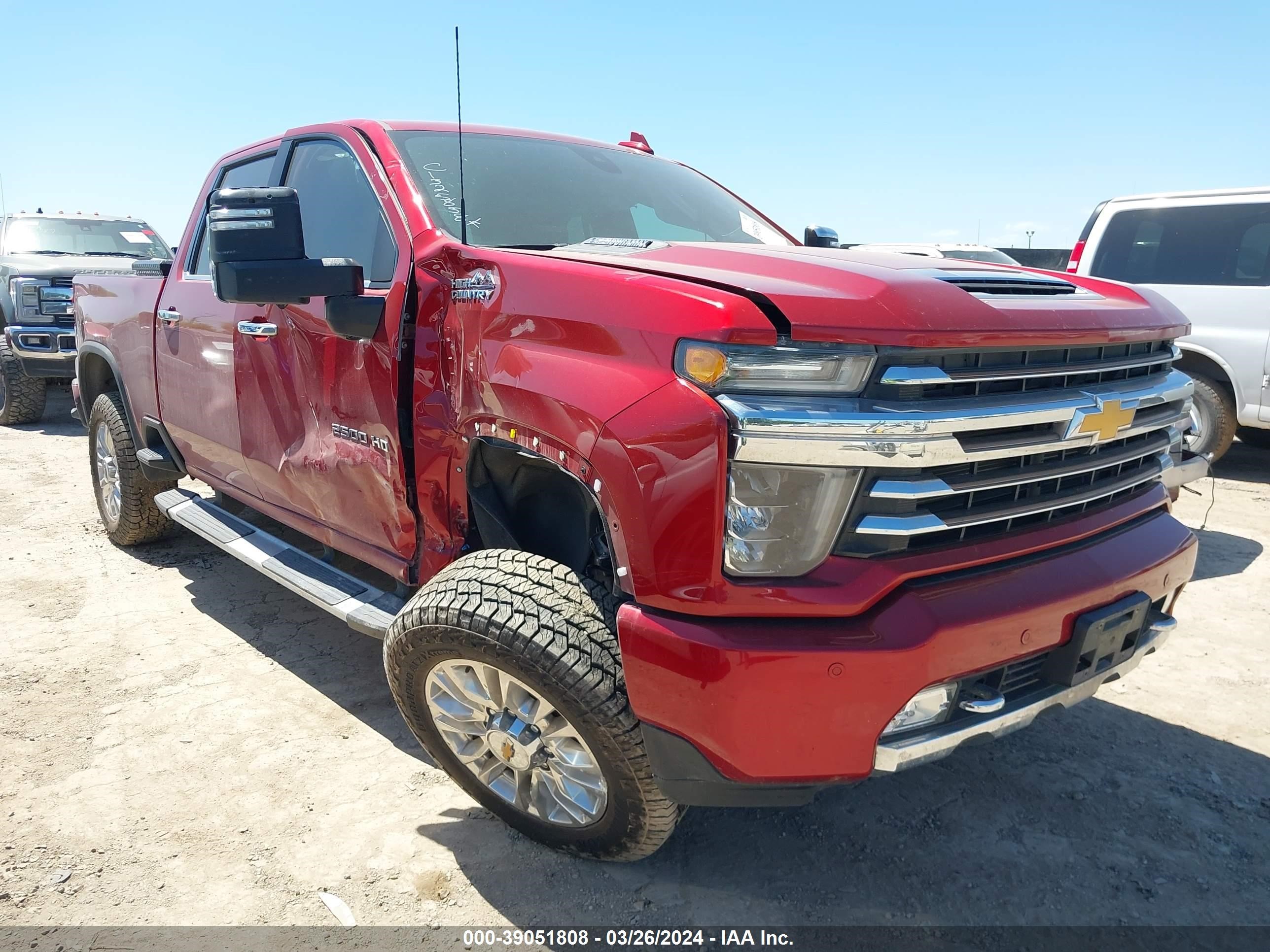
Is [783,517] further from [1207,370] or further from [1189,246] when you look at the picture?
[1189,246]

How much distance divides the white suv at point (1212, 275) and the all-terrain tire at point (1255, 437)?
0.90 metres

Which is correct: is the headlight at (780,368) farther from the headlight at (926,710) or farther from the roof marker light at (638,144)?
the roof marker light at (638,144)

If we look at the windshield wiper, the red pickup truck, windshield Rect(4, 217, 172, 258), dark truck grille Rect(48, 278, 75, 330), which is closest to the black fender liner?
the red pickup truck

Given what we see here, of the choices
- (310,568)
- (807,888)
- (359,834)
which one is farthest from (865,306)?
(310,568)

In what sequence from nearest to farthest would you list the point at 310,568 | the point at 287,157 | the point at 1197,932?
the point at 1197,932, the point at 310,568, the point at 287,157

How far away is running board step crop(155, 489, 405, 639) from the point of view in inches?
111

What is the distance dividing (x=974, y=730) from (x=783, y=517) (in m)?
0.65

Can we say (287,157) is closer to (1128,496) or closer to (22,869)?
(22,869)

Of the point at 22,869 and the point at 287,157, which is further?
the point at 287,157

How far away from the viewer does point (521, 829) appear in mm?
2439

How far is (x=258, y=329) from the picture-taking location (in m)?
3.23

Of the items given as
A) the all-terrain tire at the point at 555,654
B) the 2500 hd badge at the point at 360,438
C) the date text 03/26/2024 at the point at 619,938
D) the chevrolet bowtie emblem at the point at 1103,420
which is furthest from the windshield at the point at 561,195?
the date text 03/26/2024 at the point at 619,938

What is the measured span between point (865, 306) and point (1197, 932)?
1.76 m

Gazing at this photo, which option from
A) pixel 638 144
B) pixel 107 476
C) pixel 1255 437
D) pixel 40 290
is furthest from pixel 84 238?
pixel 1255 437
